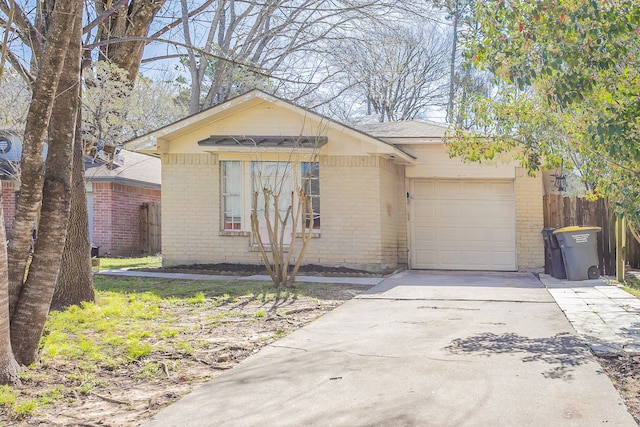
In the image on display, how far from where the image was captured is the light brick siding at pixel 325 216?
13.0m

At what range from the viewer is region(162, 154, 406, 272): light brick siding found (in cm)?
1298

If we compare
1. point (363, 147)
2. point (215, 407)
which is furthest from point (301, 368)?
point (363, 147)

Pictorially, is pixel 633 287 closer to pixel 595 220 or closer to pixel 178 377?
pixel 595 220

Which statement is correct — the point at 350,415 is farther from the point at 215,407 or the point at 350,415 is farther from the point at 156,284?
the point at 156,284

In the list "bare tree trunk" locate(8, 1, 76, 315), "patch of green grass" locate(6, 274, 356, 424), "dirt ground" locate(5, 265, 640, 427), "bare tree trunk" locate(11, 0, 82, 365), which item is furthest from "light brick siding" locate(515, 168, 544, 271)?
"bare tree trunk" locate(8, 1, 76, 315)

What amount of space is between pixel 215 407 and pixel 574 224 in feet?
37.0

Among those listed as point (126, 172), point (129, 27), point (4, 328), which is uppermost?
point (129, 27)

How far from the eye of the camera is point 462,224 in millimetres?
14414

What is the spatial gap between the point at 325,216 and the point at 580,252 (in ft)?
17.1

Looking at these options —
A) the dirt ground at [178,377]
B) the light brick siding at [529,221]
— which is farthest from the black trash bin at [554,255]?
the dirt ground at [178,377]

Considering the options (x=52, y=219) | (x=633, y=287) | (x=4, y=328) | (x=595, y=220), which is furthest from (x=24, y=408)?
(x=595, y=220)

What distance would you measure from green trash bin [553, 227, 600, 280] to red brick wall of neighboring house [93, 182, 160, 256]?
1339cm

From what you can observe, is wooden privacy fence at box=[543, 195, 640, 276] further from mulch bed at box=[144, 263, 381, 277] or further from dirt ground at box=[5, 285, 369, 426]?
dirt ground at box=[5, 285, 369, 426]

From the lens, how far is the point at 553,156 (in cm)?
752
